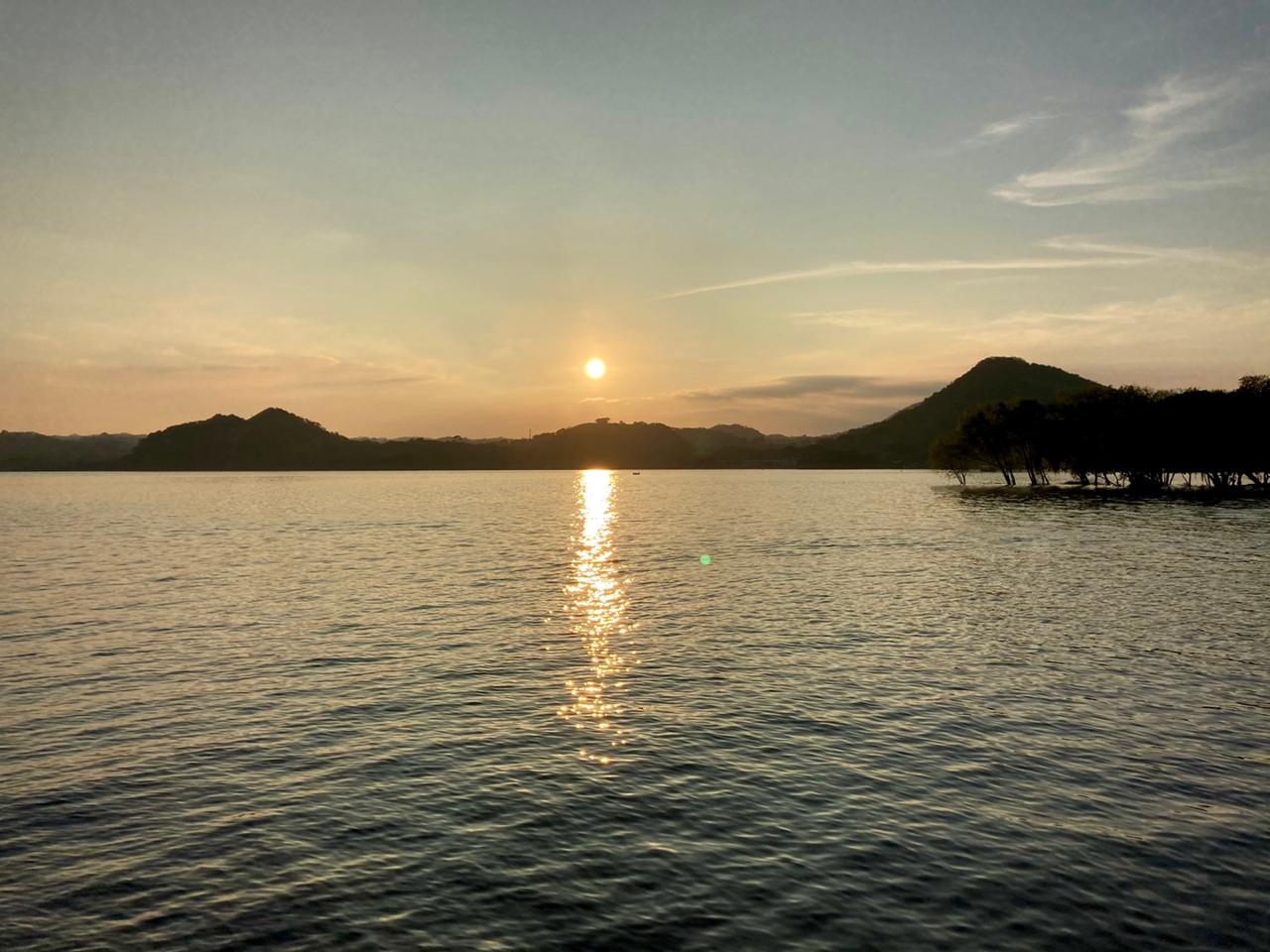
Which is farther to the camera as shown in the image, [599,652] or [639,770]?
[599,652]

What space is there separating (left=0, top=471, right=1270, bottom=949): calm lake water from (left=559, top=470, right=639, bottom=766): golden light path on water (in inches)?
9.9

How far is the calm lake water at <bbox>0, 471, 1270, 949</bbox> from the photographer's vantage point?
1727 centimetres

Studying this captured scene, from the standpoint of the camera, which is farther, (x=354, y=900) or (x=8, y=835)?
(x=8, y=835)

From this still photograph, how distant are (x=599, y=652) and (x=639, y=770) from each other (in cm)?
1867

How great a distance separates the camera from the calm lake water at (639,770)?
17266 millimetres

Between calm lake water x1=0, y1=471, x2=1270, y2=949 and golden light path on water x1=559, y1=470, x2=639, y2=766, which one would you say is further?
golden light path on water x1=559, y1=470, x2=639, y2=766

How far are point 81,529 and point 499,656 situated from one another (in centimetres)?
12220

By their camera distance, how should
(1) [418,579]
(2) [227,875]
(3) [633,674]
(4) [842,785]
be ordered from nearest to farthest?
(2) [227,875], (4) [842,785], (3) [633,674], (1) [418,579]

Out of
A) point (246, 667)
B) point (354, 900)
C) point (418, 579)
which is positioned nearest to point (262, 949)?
point (354, 900)

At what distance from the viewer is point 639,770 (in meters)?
26.2

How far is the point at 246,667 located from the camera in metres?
40.6

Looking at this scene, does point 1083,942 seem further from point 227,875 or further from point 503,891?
point 227,875

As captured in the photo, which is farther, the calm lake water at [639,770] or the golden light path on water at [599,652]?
the golden light path on water at [599,652]

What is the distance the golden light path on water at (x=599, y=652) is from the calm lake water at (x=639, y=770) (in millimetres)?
251
